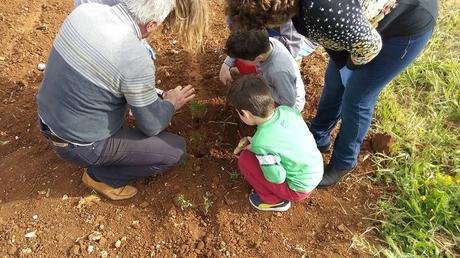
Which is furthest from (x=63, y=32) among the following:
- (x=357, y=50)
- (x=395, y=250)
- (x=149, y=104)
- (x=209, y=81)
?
(x=395, y=250)

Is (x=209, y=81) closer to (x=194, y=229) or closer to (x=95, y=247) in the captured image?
(x=194, y=229)

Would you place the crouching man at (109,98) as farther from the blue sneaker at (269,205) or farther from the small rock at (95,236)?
the blue sneaker at (269,205)

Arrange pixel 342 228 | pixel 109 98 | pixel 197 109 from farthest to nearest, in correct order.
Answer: pixel 197 109
pixel 342 228
pixel 109 98

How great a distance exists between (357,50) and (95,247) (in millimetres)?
1863

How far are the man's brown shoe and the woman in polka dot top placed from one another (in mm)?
1281

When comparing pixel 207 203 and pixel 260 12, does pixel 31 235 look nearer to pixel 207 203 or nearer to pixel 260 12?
pixel 207 203

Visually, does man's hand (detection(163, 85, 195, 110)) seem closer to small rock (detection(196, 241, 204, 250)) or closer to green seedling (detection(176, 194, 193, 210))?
green seedling (detection(176, 194, 193, 210))

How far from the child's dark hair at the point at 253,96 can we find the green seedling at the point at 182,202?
0.73 metres

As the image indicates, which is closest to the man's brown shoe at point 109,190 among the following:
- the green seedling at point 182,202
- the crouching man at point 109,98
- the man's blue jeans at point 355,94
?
the crouching man at point 109,98

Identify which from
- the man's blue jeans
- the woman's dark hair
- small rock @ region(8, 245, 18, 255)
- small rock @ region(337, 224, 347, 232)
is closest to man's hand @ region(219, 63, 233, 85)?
the man's blue jeans

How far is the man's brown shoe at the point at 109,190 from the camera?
2.72m

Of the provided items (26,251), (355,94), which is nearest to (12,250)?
(26,251)

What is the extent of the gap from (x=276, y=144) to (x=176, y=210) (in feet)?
2.80

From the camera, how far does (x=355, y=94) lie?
222 cm
